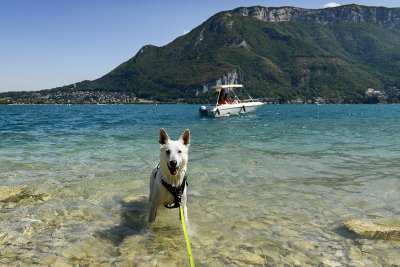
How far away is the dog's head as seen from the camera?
4230mm

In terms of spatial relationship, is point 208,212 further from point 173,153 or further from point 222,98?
point 222,98

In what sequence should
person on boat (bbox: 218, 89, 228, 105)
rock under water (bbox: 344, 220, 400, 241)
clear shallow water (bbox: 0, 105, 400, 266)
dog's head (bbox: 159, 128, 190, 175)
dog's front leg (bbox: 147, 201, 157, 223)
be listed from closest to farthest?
clear shallow water (bbox: 0, 105, 400, 266) → dog's head (bbox: 159, 128, 190, 175) → rock under water (bbox: 344, 220, 400, 241) → dog's front leg (bbox: 147, 201, 157, 223) → person on boat (bbox: 218, 89, 228, 105)

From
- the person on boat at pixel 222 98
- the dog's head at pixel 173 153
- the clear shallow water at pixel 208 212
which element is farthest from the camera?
the person on boat at pixel 222 98

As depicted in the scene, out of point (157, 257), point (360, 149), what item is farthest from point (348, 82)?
point (157, 257)

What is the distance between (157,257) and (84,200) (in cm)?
319

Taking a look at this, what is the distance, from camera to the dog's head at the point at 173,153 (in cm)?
423

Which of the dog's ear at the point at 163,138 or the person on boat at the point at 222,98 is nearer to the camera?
the dog's ear at the point at 163,138

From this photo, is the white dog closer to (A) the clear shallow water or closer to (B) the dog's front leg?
(B) the dog's front leg

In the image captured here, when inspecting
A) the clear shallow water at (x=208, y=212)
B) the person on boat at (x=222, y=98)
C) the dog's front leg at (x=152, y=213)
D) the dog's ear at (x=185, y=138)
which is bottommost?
the clear shallow water at (x=208, y=212)

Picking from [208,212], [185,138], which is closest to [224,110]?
[208,212]

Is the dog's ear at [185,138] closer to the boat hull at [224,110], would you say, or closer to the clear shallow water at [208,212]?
the clear shallow water at [208,212]

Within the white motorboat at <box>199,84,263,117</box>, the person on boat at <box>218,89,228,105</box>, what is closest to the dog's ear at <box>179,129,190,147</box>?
the white motorboat at <box>199,84,263,117</box>

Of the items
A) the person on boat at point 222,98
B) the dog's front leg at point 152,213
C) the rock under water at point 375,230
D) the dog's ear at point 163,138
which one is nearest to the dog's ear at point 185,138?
the dog's ear at point 163,138

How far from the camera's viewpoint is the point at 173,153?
4316mm
